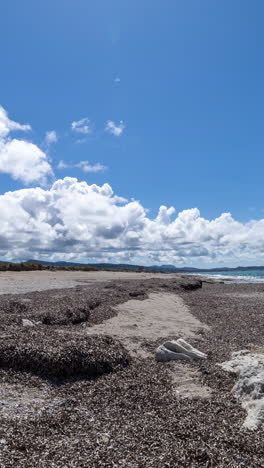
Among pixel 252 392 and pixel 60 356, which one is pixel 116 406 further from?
pixel 252 392

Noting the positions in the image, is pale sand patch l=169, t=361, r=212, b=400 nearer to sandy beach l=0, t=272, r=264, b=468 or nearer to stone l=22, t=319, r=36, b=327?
sandy beach l=0, t=272, r=264, b=468

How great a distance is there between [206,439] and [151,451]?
40.0 inches

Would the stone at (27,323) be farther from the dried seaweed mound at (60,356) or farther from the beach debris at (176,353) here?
the beach debris at (176,353)

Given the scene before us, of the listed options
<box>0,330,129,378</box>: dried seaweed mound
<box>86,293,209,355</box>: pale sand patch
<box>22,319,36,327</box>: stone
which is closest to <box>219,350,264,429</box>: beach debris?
<box>0,330,129,378</box>: dried seaweed mound

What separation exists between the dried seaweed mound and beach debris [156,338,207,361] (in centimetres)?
117

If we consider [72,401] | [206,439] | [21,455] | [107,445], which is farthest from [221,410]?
[21,455]

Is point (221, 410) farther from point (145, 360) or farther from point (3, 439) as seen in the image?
point (3, 439)

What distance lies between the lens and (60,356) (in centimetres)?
808

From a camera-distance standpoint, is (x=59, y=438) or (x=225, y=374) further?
(x=225, y=374)

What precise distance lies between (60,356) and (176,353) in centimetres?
358

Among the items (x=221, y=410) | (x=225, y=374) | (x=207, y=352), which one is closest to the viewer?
(x=221, y=410)

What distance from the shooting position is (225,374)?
8.18m

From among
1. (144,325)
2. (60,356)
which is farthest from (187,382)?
(144,325)

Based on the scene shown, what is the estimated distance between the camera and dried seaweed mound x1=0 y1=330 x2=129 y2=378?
7.88m
